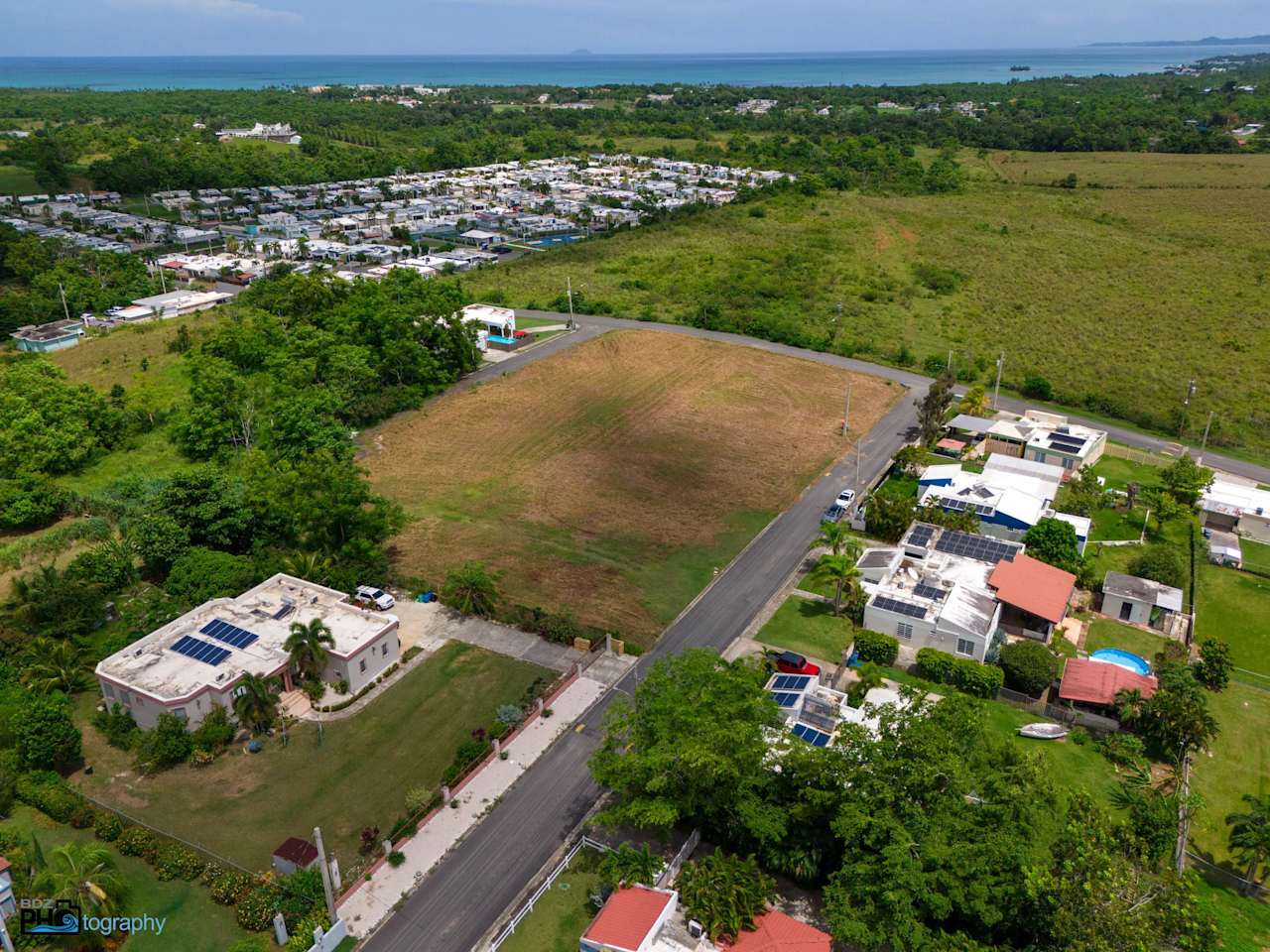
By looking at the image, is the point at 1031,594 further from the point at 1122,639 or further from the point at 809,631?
the point at 809,631

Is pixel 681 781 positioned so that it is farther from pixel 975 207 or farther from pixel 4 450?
pixel 975 207

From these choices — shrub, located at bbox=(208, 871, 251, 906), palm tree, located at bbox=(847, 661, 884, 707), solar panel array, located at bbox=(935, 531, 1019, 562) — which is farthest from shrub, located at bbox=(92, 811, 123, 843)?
solar panel array, located at bbox=(935, 531, 1019, 562)

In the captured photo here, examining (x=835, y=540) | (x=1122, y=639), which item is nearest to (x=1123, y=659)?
(x=1122, y=639)

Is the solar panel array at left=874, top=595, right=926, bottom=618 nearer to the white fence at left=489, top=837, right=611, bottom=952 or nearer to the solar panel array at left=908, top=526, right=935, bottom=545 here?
the solar panel array at left=908, top=526, right=935, bottom=545

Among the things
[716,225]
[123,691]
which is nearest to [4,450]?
[123,691]

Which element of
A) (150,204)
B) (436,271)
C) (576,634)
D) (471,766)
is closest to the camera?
(471,766)

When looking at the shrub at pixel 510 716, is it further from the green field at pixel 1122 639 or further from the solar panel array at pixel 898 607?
the green field at pixel 1122 639

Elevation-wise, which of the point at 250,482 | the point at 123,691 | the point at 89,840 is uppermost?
the point at 250,482
